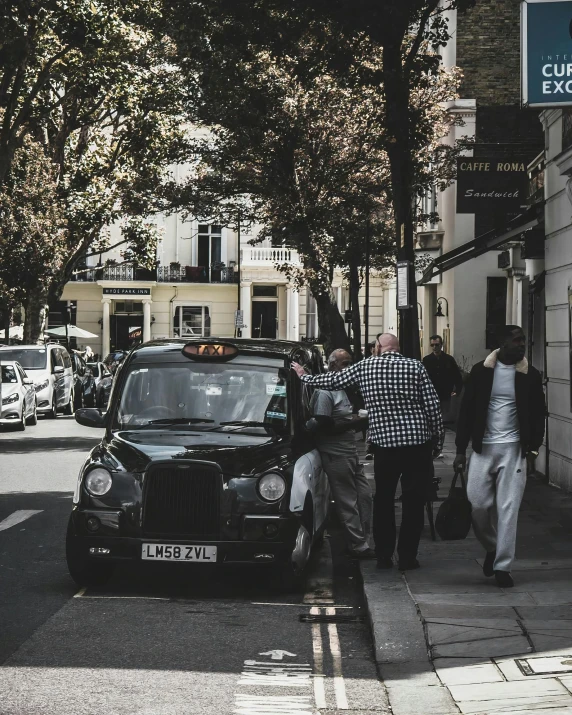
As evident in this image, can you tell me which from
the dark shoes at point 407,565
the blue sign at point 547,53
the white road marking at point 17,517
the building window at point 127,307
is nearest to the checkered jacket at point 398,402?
the dark shoes at point 407,565

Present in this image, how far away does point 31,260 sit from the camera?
39.9 meters

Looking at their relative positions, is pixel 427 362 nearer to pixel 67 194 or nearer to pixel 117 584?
pixel 117 584

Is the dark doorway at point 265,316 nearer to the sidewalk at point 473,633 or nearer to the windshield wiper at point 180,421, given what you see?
the sidewalk at point 473,633

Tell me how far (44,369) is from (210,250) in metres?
38.5

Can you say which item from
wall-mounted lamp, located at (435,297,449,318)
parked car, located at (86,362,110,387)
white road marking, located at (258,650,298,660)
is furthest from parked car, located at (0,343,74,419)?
white road marking, located at (258,650,298,660)

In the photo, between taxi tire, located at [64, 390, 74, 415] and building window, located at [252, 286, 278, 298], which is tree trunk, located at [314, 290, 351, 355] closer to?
taxi tire, located at [64, 390, 74, 415]

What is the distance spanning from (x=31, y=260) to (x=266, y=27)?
82.8ft

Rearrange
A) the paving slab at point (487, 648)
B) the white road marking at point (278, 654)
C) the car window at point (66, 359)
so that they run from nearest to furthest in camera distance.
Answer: the paving slab at point (487, 648), the white road marking at point (278, 654), the car window at point (66, 359)

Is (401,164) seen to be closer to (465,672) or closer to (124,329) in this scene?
(465,672)

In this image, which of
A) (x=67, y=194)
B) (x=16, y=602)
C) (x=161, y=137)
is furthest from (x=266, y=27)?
(x=67, y=194)

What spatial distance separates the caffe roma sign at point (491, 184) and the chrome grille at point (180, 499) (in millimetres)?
11132

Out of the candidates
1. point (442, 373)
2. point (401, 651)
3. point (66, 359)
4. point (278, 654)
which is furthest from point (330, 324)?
point (401, 651)

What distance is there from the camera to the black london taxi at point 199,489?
28.3 feet

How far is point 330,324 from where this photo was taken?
2981 cm
